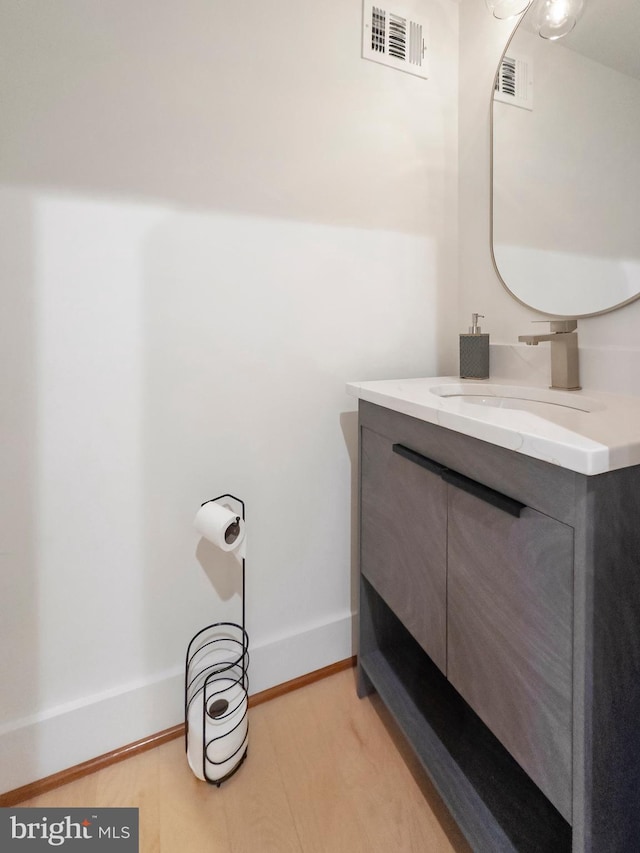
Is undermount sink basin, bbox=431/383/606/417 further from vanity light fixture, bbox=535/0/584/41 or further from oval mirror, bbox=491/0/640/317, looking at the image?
vanity light fixture, bbox=535/0/584/41

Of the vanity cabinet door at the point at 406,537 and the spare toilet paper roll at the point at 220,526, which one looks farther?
the spare toilet paper roll at the point at 220,526

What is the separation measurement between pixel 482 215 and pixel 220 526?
1.22 meters

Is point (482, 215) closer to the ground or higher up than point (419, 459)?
higher up

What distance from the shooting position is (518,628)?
2.06 ft

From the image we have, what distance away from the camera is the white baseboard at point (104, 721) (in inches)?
37.8

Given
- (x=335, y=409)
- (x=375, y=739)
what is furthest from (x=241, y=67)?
(x=375, y=739)

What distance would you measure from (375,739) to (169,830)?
0.52m

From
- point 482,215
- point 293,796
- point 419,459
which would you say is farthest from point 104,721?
point 482,215

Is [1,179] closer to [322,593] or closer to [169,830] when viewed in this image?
[322,593]

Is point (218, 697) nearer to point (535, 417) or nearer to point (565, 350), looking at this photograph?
point (535, 417)

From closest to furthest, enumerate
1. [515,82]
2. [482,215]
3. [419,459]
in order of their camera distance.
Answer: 1. [419,459]
2. [515,82]
3. [482,215]

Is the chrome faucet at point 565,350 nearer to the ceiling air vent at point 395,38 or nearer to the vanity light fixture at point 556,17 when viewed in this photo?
the vanity light fixture at point 556,17

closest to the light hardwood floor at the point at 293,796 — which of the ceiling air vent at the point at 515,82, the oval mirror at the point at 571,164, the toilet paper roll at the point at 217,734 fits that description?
the toilet paper roll at the point at 217,734

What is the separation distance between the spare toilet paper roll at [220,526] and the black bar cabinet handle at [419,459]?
1.40ft
